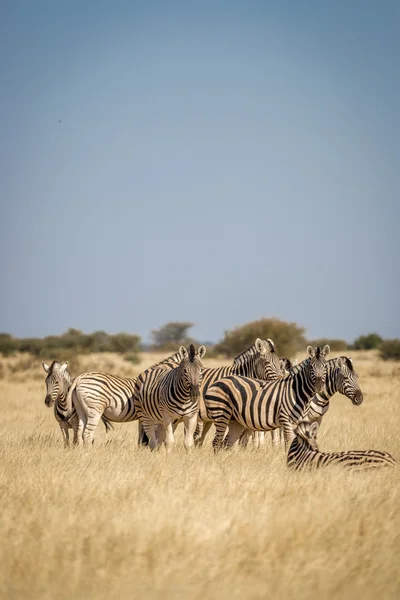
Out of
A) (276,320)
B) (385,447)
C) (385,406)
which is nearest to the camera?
(385,447)

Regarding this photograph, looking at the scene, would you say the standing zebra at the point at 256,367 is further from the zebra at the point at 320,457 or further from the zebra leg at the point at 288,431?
the zebra at the point at 320,457

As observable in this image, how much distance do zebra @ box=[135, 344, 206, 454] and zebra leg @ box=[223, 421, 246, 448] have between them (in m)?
0.57

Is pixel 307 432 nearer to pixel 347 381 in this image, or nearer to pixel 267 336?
pixel 347 381

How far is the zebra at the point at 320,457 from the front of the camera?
30.4ft

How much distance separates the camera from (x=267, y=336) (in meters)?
45.6

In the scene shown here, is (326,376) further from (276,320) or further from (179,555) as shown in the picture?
(276,320)

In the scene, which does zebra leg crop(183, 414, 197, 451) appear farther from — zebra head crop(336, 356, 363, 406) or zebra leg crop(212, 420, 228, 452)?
zebra head crop(336, 356, 363, 406)

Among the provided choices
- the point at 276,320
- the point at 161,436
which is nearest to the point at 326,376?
the point at 161,436

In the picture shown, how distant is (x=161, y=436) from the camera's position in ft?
41.6

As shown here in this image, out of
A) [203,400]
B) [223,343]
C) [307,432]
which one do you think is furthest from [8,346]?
[307,432]

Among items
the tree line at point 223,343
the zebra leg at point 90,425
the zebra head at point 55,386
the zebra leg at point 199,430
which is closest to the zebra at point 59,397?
the zebra head at point 55,386

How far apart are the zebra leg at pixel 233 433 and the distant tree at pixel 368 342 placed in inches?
2104

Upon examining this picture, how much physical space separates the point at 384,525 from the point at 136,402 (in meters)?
6.12

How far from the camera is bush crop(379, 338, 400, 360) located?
4594 centimetres
